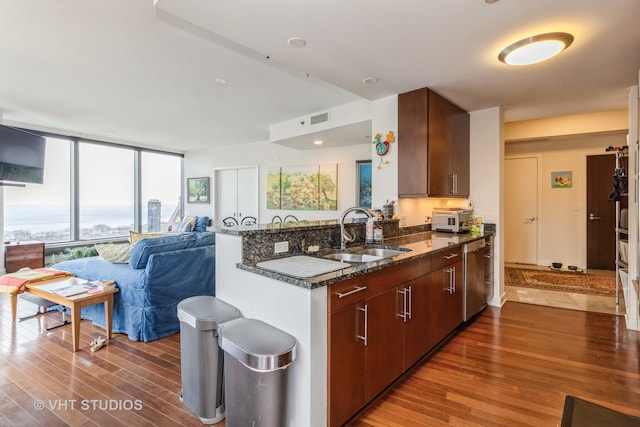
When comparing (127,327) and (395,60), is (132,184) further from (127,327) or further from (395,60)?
(395,60)

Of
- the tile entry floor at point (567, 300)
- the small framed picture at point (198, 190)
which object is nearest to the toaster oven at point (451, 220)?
the tile entry floor at point (567, 300)

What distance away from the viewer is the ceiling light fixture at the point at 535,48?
6.88 ft

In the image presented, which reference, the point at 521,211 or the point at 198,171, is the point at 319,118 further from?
the point at 198,171

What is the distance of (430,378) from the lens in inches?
87.8

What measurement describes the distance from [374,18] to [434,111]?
1556mm

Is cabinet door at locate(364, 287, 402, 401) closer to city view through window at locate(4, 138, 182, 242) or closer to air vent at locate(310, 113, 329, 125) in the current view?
air vent at locate(310, 113, 329, 125)

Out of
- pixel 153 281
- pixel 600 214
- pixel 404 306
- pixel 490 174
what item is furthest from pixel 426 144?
pixel 600 214

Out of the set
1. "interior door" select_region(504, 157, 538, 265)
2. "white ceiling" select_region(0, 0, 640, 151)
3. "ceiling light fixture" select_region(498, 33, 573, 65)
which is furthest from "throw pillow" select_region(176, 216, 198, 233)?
"interior door" select_region(504, 157, 538, 265)

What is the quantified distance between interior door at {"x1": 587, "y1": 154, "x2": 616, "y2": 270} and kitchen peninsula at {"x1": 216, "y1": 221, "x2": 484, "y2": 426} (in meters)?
4.97

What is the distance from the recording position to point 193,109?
15.1 feet

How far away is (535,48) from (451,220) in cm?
192

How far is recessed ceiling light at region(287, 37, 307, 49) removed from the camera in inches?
85.4

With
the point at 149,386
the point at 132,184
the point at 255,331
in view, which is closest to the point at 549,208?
the point at 255,331

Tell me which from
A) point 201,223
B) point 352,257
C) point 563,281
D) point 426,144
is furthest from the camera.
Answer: point 201,223
